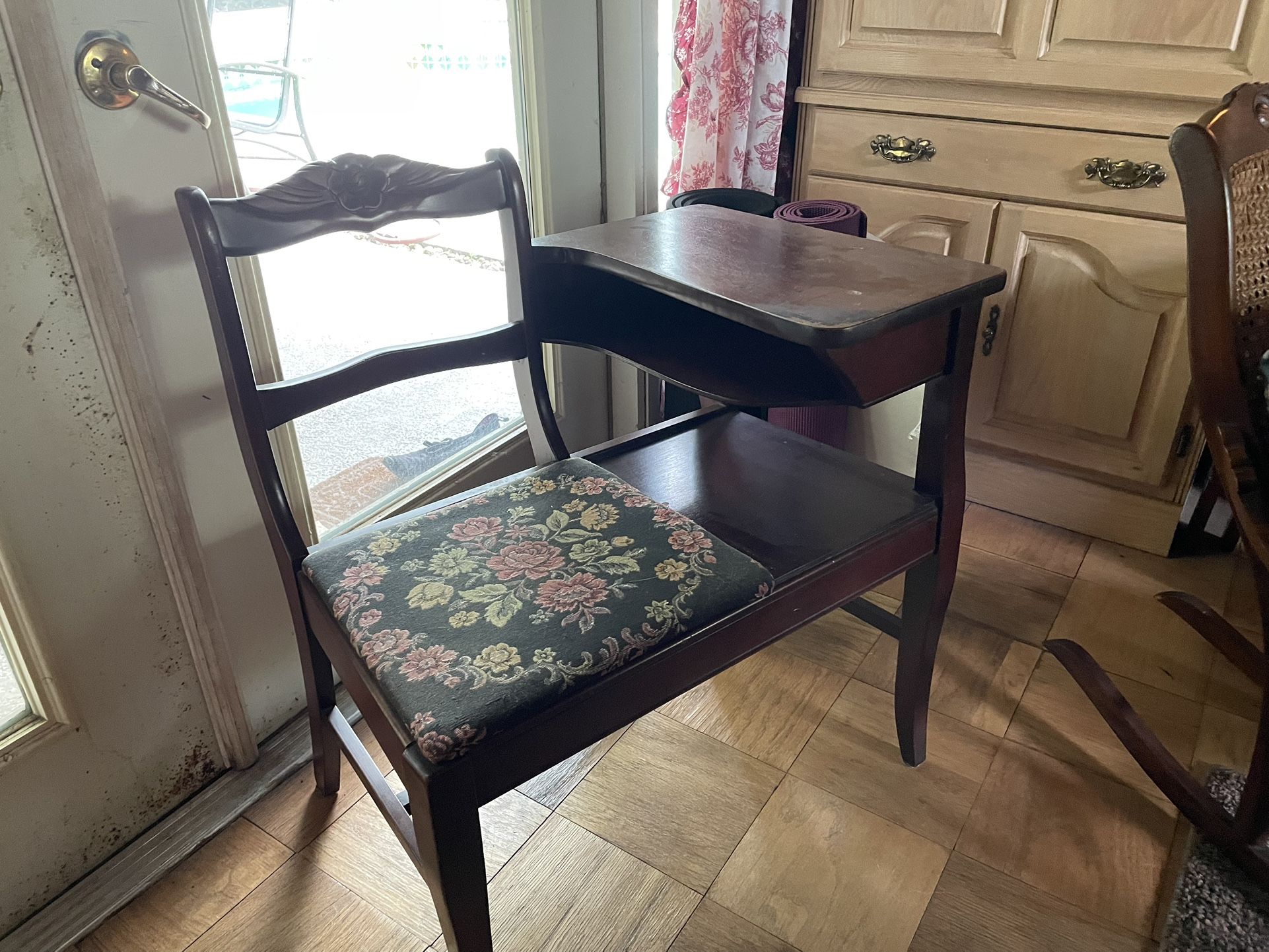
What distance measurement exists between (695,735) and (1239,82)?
1293 mm

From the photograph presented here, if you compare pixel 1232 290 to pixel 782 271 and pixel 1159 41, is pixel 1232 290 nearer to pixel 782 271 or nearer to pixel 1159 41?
pixel 782 271

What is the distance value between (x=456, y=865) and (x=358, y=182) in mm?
693

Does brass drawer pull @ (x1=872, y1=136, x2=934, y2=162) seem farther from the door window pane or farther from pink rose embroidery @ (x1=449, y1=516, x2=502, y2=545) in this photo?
the door window pane

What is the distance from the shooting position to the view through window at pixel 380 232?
106cm

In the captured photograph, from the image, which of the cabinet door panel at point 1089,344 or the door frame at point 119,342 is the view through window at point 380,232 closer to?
the door frame at point 119,342

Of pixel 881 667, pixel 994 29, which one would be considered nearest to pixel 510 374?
pixel 881 667

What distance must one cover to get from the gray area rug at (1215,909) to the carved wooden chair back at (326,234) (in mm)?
1032

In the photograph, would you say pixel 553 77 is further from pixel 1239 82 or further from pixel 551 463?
pixel 1239 82

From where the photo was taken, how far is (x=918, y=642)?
1.17m

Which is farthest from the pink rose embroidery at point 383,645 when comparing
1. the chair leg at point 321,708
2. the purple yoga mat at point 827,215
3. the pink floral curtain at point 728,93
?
the pink floral curtain at point 728,93

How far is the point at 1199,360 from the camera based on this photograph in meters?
0.97

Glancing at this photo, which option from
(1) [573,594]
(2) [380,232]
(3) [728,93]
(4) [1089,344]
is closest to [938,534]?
(1) [573,594]

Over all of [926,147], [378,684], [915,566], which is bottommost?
[915,566]

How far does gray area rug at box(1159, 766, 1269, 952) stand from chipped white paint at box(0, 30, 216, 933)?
4.04ft
